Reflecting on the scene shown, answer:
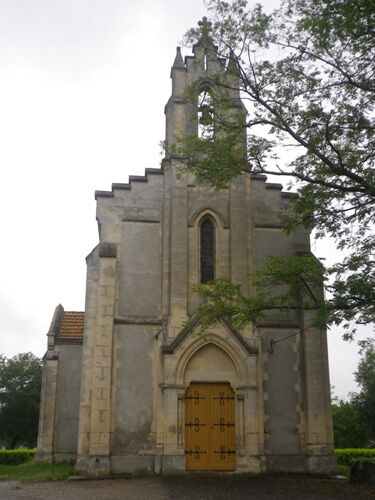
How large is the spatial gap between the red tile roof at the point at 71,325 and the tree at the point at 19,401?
2961 cm

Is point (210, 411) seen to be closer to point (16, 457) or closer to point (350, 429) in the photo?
point (16, 457)

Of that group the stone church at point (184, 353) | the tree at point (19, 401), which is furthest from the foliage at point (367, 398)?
the tree at point (19, 401)

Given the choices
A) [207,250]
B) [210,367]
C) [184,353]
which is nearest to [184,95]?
[207,250]

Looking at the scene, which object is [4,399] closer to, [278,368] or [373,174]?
[278,368]

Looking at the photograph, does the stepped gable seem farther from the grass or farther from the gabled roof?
the grass

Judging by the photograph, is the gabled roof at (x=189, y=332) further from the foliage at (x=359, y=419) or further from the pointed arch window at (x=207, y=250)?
the foliage at (x=359, y=419)

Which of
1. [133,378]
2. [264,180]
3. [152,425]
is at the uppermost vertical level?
[264,180]

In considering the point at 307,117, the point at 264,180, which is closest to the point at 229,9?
the point at 307,117

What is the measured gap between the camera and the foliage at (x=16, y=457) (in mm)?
31016

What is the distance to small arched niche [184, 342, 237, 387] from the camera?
18.3m

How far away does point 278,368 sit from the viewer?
18984mm

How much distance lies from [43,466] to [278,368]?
30.0 ft

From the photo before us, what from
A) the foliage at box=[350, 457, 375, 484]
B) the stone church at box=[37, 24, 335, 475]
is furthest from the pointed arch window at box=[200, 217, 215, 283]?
the foliage at box=[350, 457, 375, 484]

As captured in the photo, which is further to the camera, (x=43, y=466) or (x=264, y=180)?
(x=264, y=180)
